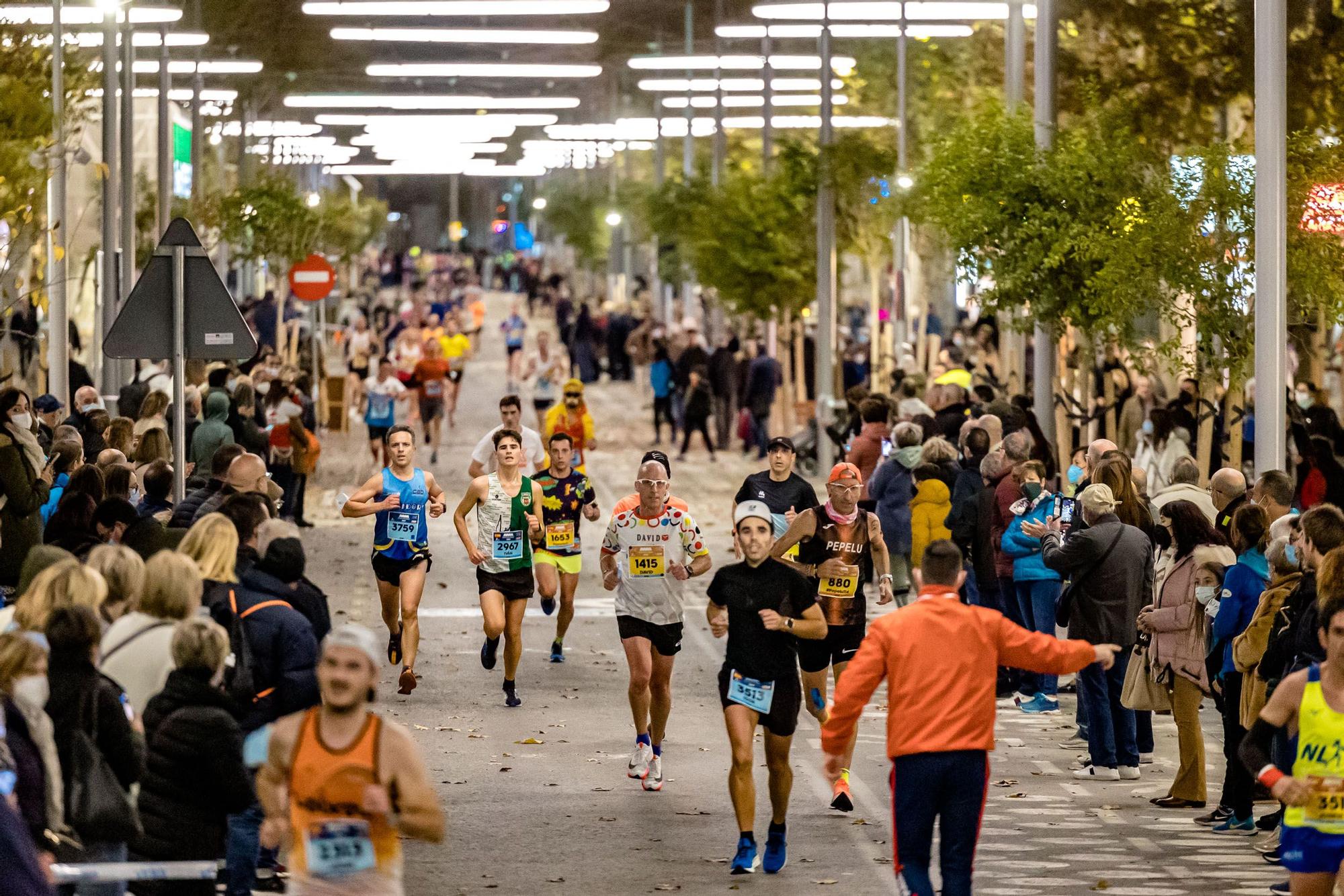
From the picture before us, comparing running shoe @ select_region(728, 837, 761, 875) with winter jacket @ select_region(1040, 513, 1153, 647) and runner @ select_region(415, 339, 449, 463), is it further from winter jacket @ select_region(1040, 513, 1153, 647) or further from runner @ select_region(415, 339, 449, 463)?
runner @ select_region(415, 339, 449, 463)

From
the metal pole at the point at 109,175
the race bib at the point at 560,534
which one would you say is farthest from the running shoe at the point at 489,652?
the metal pole at the point at 109,175

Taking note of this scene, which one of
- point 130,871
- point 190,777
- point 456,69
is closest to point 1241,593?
point 190,777

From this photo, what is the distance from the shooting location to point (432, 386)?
32531mm

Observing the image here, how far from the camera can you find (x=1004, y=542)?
48.2 feet

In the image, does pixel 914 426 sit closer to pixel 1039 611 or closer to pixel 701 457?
pixel 1039 611

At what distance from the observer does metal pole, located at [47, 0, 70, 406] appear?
22.4 metres

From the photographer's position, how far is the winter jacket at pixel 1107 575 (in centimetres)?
1256

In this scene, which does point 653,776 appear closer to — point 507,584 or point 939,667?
point 507,584

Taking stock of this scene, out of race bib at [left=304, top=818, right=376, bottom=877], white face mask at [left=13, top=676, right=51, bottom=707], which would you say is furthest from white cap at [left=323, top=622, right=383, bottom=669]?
white face mask at [left=13, top=676, right=51, bottom=707]

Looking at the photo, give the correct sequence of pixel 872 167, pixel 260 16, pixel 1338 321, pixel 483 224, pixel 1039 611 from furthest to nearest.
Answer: pixel 483 224
pixel 260 16
pixel 872 167
pixel 1338 321
pixel 1039 611

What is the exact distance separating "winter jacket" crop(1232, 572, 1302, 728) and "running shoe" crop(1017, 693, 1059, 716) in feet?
14.8

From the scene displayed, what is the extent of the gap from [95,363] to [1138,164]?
18.8m

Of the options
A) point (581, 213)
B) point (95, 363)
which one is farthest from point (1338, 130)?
point (581, 213)

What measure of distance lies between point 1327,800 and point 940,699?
1.39m
